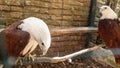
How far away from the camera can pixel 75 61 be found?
2.92 metres

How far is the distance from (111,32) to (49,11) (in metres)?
0.93

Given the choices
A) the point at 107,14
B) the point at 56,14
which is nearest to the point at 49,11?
the point at 56,14

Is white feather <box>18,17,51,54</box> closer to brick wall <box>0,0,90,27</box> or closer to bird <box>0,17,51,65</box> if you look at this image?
bird <box>0,17,51,65</box>

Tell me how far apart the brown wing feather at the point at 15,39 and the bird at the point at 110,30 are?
101 cm

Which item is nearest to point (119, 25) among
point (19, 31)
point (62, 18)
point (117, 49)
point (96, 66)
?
point (117, 49)

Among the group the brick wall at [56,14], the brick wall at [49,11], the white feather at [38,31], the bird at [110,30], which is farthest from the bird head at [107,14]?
the white feather at [38,31]

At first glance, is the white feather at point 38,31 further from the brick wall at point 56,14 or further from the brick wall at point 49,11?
the brick wall at point 56,14

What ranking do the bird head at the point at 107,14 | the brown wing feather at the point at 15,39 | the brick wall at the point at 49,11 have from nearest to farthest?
the brown wing feather at the point at 15,39 < the bird head at the point at 107,14 < the brick wall at the point at 49,11

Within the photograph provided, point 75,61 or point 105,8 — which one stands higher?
point 105,8

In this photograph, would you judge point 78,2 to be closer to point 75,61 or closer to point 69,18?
point 69,18

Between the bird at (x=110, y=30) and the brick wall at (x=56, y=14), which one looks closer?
the bird at (x=110, y=30)

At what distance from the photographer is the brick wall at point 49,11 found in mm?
2592

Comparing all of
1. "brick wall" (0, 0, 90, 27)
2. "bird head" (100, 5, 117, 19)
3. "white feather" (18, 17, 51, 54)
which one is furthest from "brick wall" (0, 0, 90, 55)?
"white feather" (18, 17, 51, 54)

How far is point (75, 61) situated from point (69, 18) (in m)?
0.59
